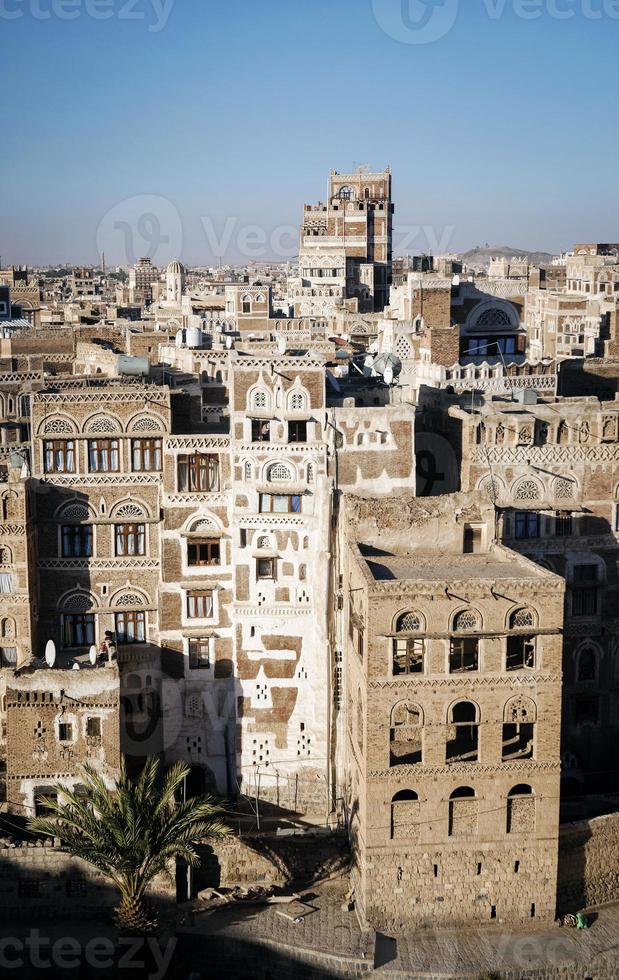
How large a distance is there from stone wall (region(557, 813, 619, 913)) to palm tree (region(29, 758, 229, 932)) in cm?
918

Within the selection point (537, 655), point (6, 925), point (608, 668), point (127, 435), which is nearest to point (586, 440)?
point (608, 668)

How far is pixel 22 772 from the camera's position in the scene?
35.4 meters

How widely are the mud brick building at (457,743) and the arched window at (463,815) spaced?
25 mm

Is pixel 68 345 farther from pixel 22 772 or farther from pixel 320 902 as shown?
pixel 320 902

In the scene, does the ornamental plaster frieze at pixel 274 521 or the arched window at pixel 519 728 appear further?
the ornamental plaster frieze at pixel 274 521

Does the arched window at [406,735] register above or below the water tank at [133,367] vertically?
below

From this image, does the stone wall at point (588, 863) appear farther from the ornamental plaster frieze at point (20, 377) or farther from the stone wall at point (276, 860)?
the ornamental plaster frieze at point (20, 377)

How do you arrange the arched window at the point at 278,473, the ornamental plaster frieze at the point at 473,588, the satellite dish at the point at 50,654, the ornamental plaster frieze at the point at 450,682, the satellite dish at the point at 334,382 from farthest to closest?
the satellite dish at the point at 334,382
the arched window at the point at 278,473
the satellite dish at the point at 50,654
the ornamental plaster frieze at the point at 450,682
the ornamental plaster frieze at the point at 473,588

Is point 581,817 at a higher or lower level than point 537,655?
lower

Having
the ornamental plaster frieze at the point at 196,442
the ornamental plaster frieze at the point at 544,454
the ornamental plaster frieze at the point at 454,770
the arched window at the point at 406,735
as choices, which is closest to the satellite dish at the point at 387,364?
the ornamental plaster frieze at the point at 544,454

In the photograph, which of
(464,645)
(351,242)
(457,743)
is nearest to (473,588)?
(464,645)

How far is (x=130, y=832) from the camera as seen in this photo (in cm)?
3266

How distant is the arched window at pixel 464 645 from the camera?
105ft

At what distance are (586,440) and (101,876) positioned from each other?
63.2ft
